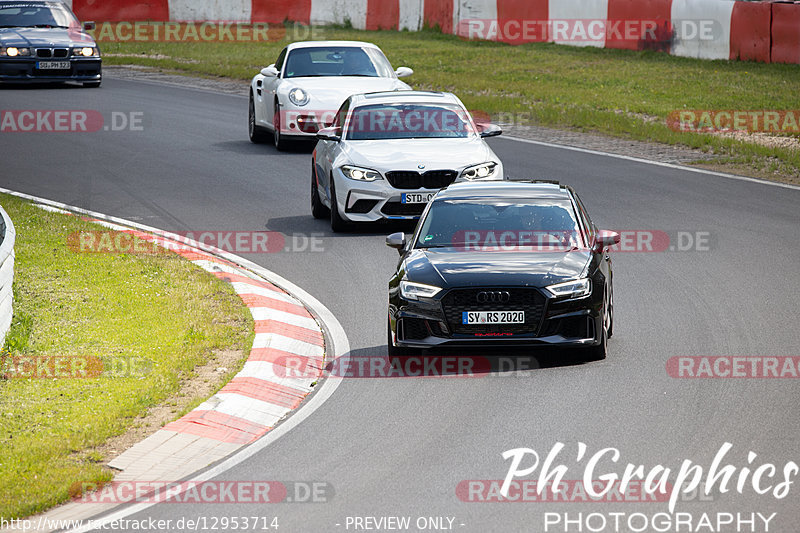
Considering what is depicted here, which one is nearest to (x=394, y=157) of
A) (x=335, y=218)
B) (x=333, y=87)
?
(x=335, y=218)

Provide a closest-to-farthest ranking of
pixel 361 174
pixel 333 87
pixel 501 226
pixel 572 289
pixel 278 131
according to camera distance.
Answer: pixel 572 289
pixel 501 226
pixel 361 174
pixel 333 87
pixel 278 131

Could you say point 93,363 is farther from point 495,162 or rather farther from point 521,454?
point 495,162

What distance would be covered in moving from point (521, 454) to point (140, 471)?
233 cm

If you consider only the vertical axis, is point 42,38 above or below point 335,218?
above

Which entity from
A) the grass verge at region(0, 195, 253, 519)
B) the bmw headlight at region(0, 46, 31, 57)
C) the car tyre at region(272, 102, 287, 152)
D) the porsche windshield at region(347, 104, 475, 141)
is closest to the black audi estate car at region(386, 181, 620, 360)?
the grass verge at region(0, 195, 253, 519)

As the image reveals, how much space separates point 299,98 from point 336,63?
5.09 feet

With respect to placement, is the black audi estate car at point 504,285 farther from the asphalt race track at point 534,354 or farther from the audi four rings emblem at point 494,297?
the asphalt race track at point 534,354

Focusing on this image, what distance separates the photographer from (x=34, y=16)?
3062 centimetres

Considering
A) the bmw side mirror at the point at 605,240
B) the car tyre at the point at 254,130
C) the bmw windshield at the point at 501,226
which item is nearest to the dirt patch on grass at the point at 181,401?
the bmw windshield at the point at 501,226

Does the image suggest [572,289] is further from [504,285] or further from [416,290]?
[416,290]

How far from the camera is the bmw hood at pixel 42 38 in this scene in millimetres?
29031

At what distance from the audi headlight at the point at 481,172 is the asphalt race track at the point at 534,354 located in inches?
52.1

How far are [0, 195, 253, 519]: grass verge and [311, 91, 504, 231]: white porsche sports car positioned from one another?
103 inches

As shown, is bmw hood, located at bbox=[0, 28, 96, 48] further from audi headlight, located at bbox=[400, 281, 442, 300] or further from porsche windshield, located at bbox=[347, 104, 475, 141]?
audi headlight, located at bbox=[400, 281, 442, 300]
